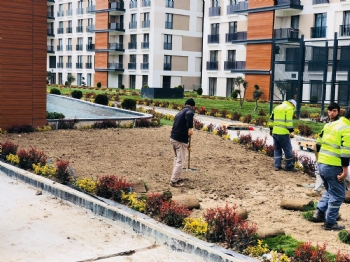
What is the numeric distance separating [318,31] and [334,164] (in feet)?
120

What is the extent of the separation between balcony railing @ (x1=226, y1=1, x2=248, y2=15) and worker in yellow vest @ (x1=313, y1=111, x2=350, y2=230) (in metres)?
41.6

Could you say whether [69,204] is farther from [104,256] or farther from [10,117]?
[10,117]

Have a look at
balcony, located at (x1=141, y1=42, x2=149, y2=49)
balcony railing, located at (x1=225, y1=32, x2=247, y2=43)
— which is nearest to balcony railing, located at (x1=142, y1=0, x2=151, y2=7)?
balcony, located at (x1=141, y1=42, x2=149, y2=49)

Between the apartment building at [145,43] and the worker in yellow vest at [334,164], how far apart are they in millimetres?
53070

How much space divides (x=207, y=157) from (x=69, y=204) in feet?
18.5

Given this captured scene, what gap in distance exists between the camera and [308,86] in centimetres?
2762

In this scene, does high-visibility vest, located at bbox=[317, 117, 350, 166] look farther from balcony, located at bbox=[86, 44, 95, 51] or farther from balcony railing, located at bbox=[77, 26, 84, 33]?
balcony railing, located at bbox=[77, 26, 84, 33]

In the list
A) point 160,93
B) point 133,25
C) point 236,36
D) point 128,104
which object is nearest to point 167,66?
point 133,25

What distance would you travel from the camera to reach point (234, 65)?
4978 centimetres

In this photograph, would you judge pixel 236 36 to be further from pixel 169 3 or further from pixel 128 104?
pixel 128 104

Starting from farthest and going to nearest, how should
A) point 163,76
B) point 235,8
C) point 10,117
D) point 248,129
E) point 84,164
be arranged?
point 163,76 → point 235,8 → point 248,129 → point 10,117 → point 84,164

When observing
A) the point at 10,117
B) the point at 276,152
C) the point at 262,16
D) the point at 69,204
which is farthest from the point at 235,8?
the point at 69,204

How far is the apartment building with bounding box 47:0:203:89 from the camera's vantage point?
60.8 metres

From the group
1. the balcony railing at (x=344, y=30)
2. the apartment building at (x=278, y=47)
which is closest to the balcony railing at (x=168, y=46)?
the apartment building at (x=278, y=47)
